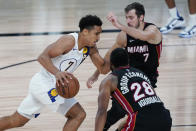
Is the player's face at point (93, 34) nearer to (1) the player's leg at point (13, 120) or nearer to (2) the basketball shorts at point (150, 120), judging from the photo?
(2) the basketball shorts at point (150, 120)

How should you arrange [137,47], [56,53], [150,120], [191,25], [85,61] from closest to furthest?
[150,120] < [56,53] < [137,47] < [85,61] < [191,25]

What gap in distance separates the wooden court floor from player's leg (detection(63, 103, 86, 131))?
74 cm

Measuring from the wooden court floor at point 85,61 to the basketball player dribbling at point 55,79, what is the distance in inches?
30.0

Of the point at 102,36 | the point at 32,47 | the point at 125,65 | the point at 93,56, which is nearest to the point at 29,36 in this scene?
the point at 32,47

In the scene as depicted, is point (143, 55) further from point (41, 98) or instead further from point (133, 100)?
point (41, 98)

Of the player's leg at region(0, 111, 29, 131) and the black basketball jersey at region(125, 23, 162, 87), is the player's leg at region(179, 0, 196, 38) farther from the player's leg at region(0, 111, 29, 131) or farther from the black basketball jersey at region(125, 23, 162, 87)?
the player's leg at region(0, 111, 29, 131)

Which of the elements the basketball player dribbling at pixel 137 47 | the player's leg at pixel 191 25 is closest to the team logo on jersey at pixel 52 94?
the basketball player dribbling at pixel 137 47

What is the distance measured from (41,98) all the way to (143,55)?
1.14 meters

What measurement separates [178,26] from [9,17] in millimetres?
4297

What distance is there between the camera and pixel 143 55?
4.50 meters

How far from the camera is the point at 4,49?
27.4 ft

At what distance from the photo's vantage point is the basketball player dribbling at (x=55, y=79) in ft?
13.3

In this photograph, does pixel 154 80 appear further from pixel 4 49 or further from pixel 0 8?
pixel 0 8

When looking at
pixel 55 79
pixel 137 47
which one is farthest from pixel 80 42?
pixel 137 47
